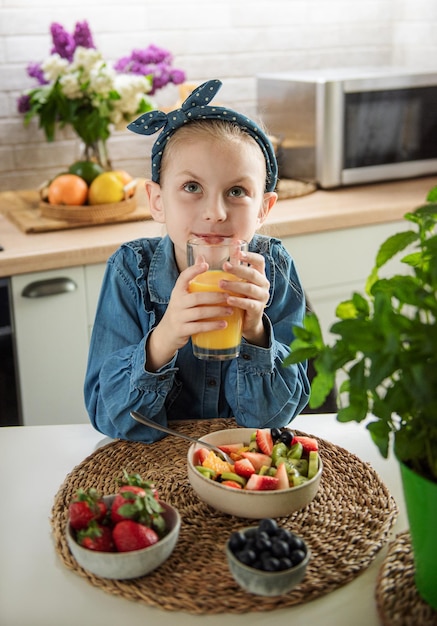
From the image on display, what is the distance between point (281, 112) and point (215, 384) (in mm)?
1714

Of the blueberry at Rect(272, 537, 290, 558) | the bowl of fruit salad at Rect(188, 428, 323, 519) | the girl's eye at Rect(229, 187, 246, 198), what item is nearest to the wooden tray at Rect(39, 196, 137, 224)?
the girl's eye at Rect(229, 187, 246, 198)

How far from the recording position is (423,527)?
0.92 meters

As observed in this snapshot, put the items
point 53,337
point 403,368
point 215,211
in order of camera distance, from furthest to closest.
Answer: point 53,337, point 215,211, point 403,368

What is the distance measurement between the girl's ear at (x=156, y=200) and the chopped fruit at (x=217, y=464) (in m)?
0.52

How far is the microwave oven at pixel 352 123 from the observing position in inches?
114

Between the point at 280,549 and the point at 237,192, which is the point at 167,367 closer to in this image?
the point at 237,192

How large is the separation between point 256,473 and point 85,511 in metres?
0.26

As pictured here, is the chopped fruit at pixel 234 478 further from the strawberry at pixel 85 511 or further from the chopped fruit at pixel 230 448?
the strawberry at pixel 85 511

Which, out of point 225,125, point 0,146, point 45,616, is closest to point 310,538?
point 45,616

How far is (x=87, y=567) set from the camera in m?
1.01

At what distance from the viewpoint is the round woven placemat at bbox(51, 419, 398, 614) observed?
981 mm

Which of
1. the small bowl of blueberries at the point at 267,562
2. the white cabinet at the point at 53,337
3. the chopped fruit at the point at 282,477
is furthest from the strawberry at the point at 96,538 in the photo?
the white cabinet at the point at 53,337

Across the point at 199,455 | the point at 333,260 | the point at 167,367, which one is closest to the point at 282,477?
the point at 199,455

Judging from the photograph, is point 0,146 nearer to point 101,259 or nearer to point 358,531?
point 101,259
